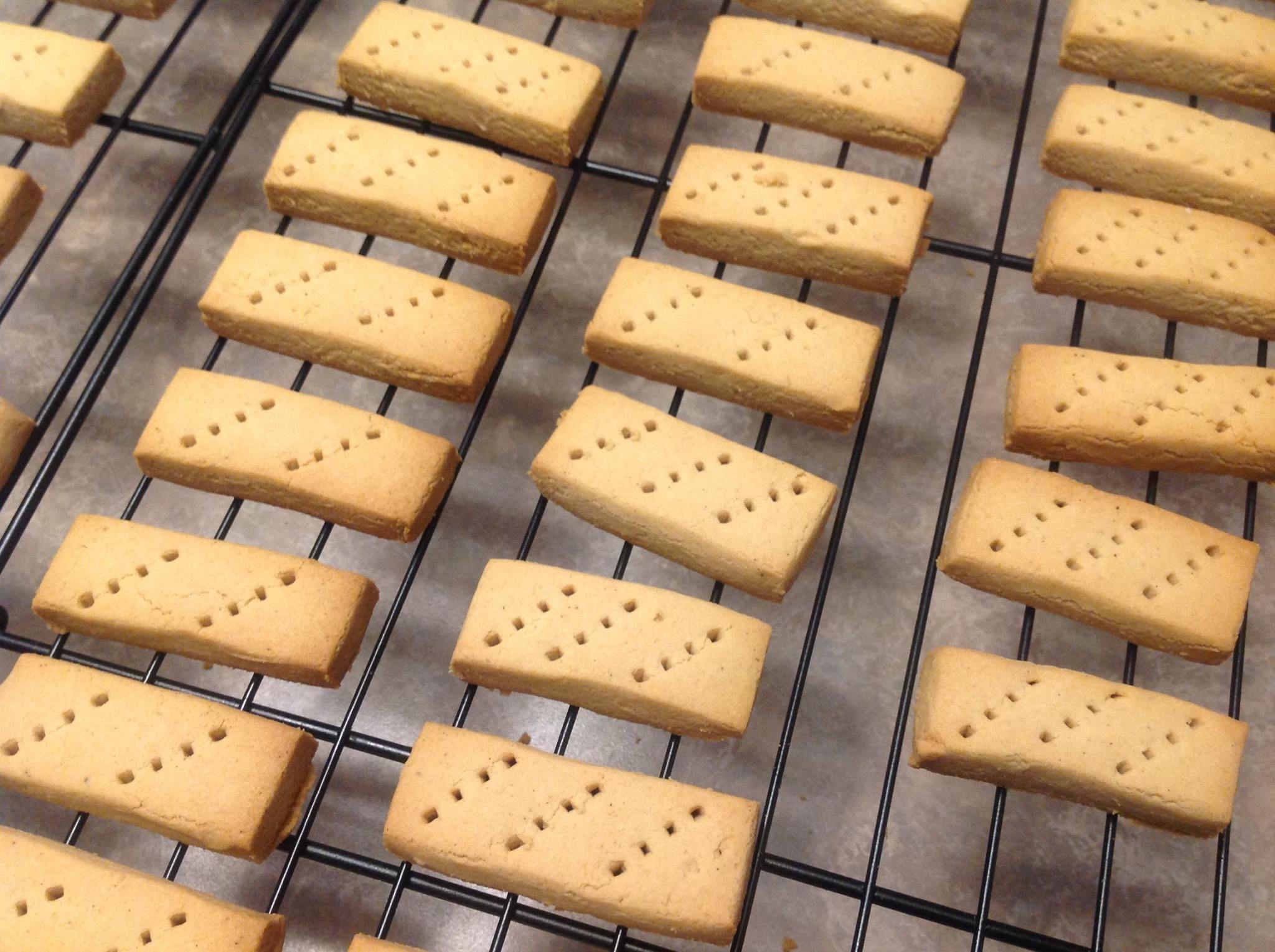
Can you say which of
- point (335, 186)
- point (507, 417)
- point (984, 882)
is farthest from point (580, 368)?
point (984, 882)

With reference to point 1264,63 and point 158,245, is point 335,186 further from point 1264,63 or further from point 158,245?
point 1264,63

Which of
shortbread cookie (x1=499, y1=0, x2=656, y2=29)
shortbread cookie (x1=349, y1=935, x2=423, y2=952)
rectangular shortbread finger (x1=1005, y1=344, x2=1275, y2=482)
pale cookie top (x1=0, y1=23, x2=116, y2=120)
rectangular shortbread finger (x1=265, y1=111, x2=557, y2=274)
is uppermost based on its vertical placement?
shortbread cookie (x1=499, y1=0, x2=656, y2=29)

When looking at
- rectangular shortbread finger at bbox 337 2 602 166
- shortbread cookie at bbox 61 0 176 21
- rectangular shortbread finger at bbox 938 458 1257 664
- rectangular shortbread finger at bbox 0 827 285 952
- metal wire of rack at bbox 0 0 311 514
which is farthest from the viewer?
shortbread cookie at bbox 61 0 176 21

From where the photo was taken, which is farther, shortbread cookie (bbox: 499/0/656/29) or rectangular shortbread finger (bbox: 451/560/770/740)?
shortbread cookie (bbox: 499/0/656/29)

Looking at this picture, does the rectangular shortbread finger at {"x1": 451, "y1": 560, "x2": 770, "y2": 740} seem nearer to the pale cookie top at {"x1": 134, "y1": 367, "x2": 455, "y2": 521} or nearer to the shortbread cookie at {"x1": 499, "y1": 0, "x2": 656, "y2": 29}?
the pale cookie top at {"x1": 134, "y1": 367, "x2": 455, "y2": 521}

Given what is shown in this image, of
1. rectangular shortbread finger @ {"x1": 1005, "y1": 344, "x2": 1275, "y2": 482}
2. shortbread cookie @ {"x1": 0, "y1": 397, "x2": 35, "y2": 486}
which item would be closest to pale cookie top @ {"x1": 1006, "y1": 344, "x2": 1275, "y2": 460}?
rectangular shortbread finger @ {"x1": 1005, "y1": 344, "x2": 1275, "y2": 482}
